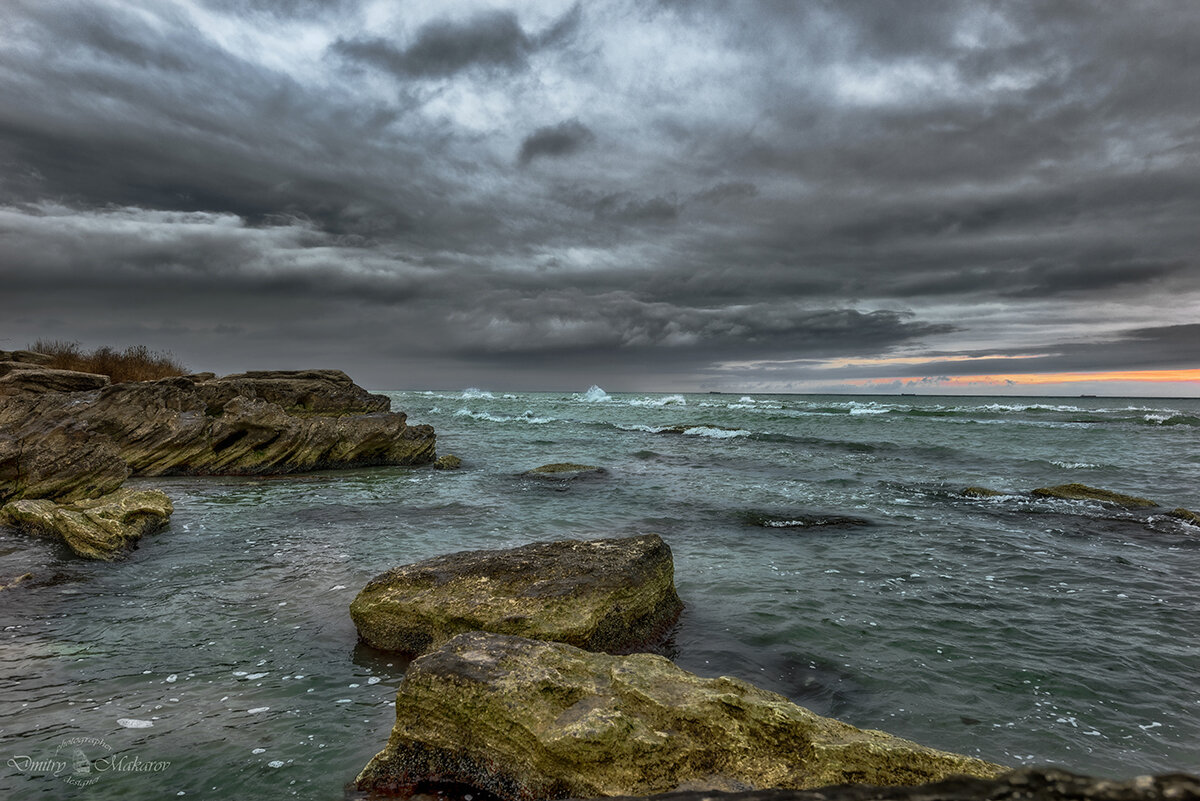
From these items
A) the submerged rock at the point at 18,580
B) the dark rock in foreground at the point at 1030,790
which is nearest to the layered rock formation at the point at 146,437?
the submerged rock at the point at 18,580

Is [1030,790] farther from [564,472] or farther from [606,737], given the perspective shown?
[564,472]

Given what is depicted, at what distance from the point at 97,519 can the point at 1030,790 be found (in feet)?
46.0

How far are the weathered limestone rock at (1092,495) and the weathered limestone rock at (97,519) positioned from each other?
2276cm

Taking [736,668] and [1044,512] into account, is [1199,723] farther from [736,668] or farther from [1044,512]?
[1044,512]

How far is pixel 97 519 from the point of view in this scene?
10.9m

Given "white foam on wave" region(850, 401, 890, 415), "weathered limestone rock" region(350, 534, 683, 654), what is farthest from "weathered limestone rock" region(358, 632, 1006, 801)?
"white foam on wave" region(850, 401, 890, 415)

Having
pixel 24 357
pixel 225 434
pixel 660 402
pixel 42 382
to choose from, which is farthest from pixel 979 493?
pixel 660 402

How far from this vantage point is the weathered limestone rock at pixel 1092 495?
52.7 ft

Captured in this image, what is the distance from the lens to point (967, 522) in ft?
46.8

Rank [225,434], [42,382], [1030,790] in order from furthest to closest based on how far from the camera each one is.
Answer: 1. [225,434]
2. [42,382]
3. [1030,790]

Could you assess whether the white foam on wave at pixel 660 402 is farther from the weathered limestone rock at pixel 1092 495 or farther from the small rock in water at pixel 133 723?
the small rock in water at pixel 133 723

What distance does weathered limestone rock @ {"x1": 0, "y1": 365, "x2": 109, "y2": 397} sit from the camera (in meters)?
18.9

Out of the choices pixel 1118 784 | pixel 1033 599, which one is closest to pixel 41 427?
pixel 1118 784

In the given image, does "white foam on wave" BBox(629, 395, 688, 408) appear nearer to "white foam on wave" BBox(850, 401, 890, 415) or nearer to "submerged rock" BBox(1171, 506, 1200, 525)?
"white foam on wave" BBox(850, 401, 890, 415)
